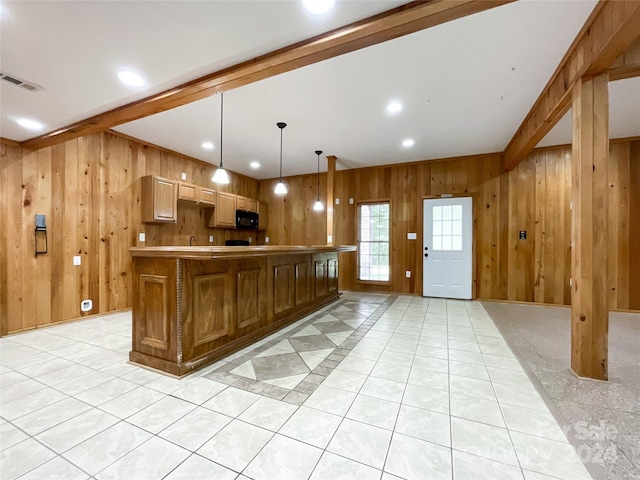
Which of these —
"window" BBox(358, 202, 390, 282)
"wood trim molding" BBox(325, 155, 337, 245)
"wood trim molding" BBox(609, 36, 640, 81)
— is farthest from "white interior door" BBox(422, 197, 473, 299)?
"wood trim molding" BBox(609, 36, 640, 81)

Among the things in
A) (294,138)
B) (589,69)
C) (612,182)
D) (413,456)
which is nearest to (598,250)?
(589,69)

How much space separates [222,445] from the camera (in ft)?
5.09

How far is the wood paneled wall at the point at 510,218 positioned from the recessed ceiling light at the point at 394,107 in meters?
2.57

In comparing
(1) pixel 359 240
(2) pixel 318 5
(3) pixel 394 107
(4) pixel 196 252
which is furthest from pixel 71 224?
(1) pixel 359 240

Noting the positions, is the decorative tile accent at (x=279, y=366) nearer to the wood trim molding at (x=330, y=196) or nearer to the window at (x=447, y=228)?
the wood trim molding at (x=330, y=196)

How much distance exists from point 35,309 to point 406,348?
4.75 metres

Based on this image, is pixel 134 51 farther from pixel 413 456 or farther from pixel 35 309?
pixel 35 309

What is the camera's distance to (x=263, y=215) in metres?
7.20

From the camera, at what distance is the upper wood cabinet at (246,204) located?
249 inches

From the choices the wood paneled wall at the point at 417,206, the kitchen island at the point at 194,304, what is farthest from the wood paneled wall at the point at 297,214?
the kitchen island at the point at 194,304

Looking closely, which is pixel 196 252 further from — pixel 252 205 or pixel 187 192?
pixel 252 205

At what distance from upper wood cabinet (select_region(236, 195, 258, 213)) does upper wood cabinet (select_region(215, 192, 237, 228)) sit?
157 millimetres

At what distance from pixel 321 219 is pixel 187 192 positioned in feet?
10.1

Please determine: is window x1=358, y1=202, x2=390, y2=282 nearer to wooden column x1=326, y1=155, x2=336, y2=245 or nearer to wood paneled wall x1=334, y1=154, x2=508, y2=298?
wood paneled wall x1=334, y1=154, x2=508, y2=298
